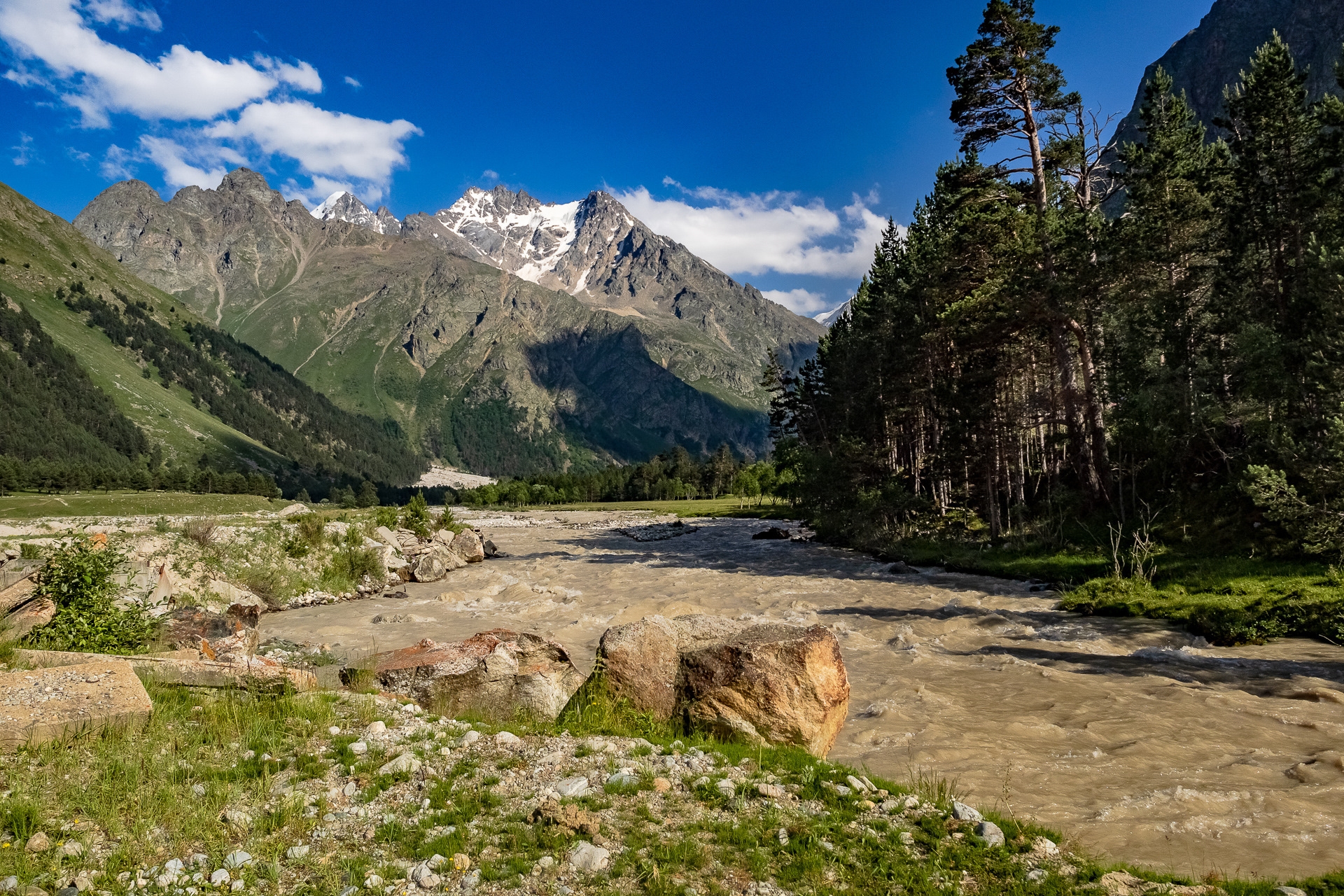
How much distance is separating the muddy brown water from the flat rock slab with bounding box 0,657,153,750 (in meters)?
9.67

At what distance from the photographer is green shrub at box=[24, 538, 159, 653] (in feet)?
39.5

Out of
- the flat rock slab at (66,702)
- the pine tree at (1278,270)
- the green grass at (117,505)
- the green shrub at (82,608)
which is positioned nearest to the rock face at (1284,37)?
the pine tree at (1278,270)

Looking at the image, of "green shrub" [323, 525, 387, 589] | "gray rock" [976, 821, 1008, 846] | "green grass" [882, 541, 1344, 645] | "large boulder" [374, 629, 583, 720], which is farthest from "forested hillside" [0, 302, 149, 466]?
"gray rock" [976, 821, 1008, 846]

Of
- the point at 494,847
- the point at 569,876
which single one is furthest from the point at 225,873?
the point at 569,876

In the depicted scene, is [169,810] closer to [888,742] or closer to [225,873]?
[225,873]

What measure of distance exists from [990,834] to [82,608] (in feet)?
53.4

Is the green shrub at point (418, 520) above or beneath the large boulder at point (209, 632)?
above

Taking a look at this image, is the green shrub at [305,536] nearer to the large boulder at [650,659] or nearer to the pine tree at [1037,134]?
the large boulder at [650,659]

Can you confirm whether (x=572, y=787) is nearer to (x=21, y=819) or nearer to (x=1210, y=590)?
(x=21, y=819)

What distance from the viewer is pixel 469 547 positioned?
136 ft

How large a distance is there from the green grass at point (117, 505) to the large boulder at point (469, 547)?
1180 inches

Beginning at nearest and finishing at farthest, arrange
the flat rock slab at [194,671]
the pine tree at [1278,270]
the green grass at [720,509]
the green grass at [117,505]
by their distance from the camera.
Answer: the flat rock slab at [194,671] → the pine tree at [1278,270] → the green grass at [117,505] → the green grass at [720,509]

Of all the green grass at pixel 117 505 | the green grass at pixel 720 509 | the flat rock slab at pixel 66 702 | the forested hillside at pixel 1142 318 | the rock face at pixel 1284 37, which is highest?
the rock face at pixel 1284 37

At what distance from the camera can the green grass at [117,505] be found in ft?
203
